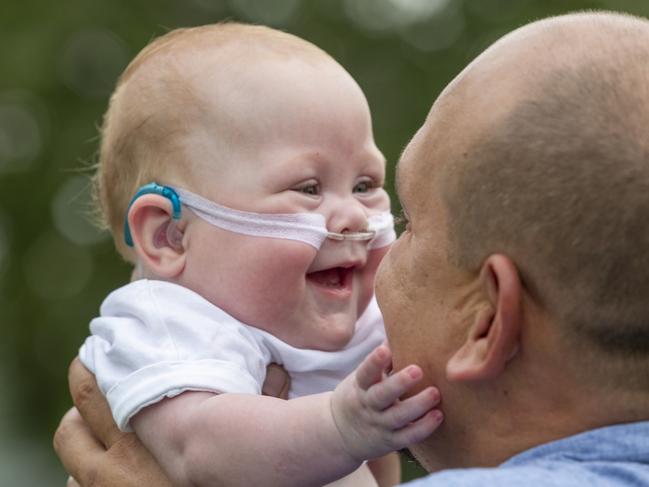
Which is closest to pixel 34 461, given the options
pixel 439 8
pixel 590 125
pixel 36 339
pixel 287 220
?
pixel 36 339

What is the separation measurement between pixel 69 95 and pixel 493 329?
16.0 meters

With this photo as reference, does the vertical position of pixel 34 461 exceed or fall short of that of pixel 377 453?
it falls short

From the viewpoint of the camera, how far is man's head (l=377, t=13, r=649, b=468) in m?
2.67

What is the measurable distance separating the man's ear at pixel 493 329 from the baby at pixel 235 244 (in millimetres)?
618

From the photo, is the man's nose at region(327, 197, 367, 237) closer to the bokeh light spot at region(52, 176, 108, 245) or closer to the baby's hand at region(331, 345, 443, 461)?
the baby's hand at region(331, 345, 443, 461)

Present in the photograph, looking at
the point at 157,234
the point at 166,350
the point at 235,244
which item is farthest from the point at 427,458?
the point at 157,234

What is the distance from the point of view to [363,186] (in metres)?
3.96

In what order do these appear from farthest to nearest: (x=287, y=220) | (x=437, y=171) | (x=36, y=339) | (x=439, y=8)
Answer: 1. (x=439, y=8)
2. (x=36, y=339)
3. (x=287, y=220)
4. (x=437, y=171)

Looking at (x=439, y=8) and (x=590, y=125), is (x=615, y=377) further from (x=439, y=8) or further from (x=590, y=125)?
(x=439, y=8)

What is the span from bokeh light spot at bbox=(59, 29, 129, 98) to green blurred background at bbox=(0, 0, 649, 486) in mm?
20

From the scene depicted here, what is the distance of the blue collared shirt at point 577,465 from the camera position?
253 cm

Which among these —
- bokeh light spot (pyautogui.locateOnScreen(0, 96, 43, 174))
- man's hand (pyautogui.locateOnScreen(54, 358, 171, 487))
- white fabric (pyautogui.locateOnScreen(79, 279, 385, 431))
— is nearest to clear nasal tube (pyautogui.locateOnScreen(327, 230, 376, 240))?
white fabric (pyautogui.locateOnScreen(79, 279, 385, 431))

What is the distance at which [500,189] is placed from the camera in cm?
277

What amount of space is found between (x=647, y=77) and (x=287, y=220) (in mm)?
1272
